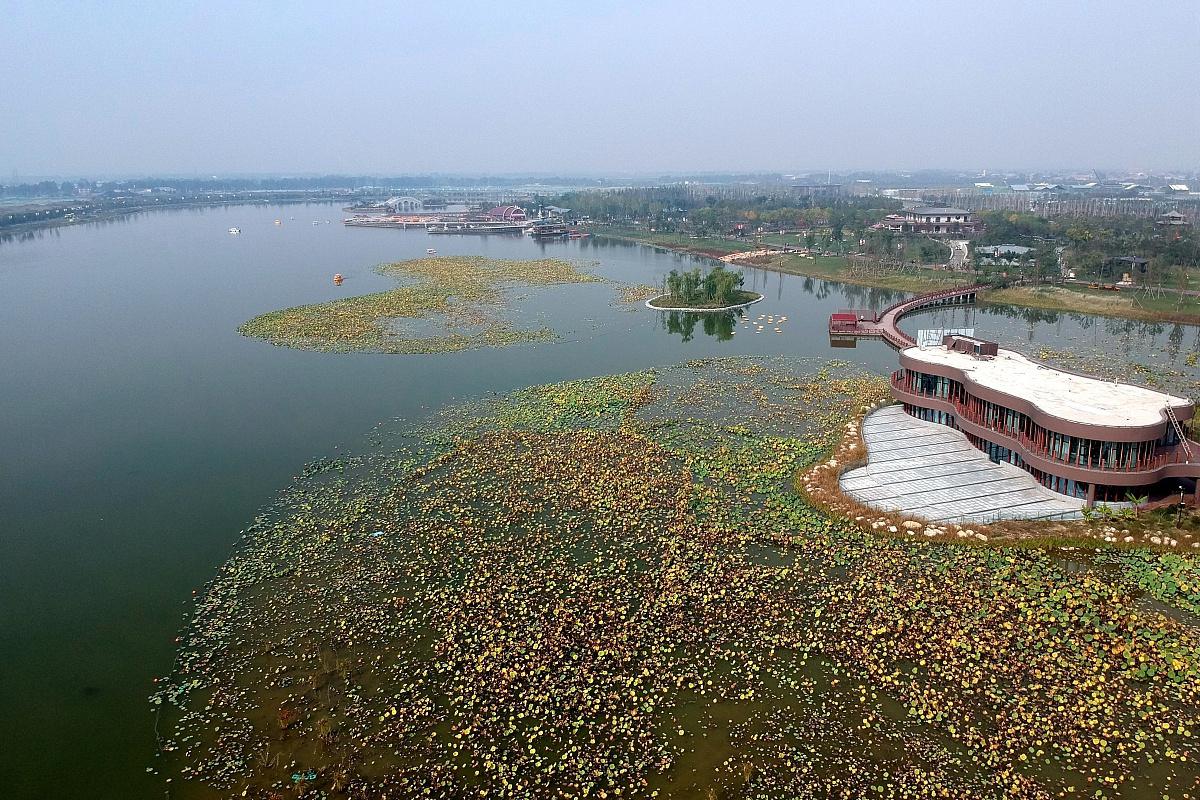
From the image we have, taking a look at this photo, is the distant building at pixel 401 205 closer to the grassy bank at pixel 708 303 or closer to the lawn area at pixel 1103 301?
the grassy bank at pixel 708 303

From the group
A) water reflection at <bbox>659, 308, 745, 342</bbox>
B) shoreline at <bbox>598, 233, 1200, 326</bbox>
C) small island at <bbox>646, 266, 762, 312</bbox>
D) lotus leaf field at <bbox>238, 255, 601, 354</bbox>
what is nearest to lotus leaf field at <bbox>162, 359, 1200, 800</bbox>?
lotus leaf field at <bbox>238, 255, 601, 354</bbox>

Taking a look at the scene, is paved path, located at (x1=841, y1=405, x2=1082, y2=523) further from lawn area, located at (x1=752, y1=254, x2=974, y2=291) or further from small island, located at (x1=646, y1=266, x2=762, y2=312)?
lawn area, located at (x1=752, y1=254, x2=974, y2=291)

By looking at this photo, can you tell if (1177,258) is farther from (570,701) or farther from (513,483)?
(570,701)

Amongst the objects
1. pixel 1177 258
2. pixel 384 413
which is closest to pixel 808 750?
pixel 384 413

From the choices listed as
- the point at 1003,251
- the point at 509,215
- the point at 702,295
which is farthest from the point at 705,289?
the point at 509,215

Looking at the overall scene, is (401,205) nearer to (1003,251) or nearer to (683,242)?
(683,242)
